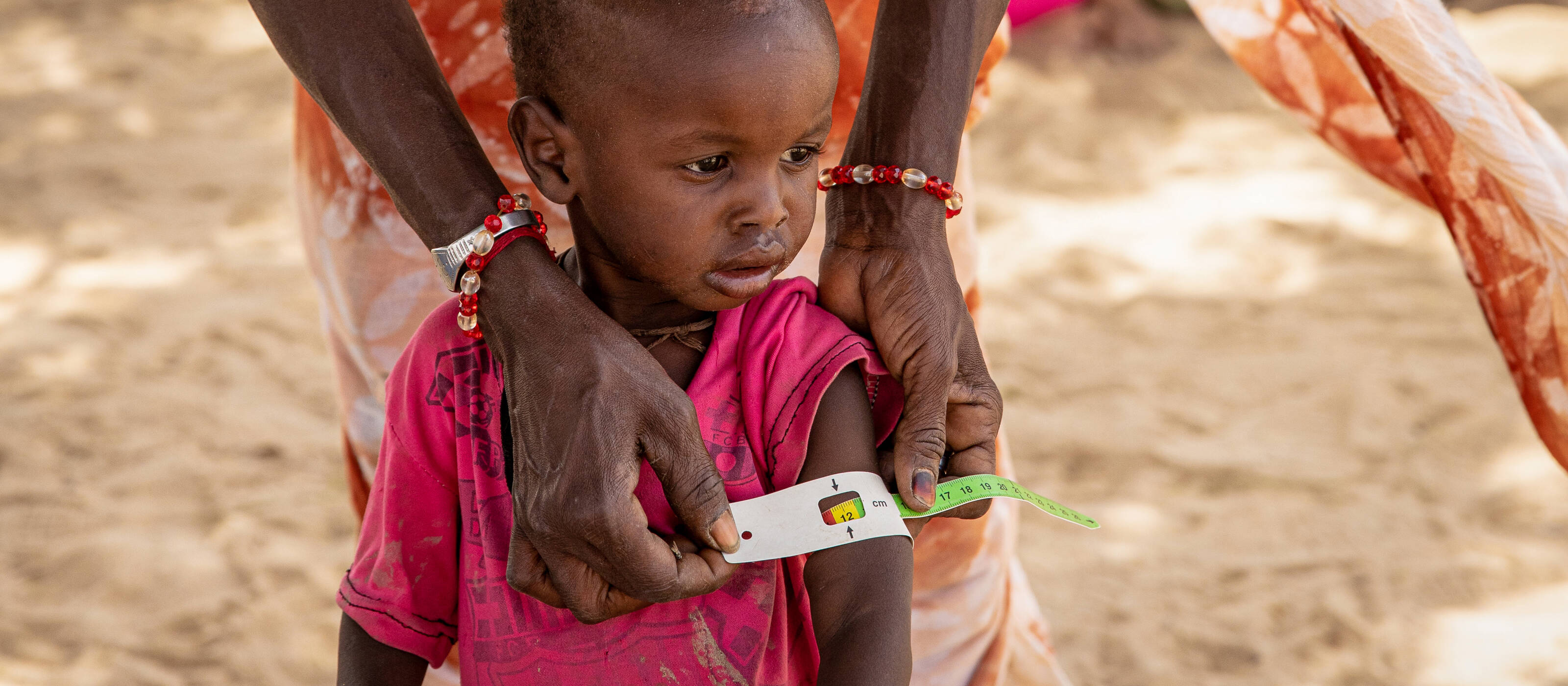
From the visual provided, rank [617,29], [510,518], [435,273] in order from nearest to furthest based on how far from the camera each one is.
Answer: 1. [617,29]
2. [510,518]
3. [435,273]

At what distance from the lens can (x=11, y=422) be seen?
323cm

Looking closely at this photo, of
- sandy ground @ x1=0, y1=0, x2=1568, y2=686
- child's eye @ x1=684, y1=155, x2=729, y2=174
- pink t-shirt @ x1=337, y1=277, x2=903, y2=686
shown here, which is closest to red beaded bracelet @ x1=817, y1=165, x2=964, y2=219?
pink t-shirt @ x1=337, y1=277, x2=903, y2=686

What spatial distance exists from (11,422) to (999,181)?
3.20m

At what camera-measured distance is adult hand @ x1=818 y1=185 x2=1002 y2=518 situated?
135 centimetres

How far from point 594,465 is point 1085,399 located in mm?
2499

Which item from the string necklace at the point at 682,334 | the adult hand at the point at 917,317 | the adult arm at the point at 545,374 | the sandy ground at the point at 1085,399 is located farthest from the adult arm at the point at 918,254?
the sandy ground at the point at 1085,399

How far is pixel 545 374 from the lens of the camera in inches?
48.4

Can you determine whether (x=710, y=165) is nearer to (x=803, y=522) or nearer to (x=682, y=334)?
(x=682, y=334)

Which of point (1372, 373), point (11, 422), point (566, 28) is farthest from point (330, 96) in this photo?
point (1372, 373)

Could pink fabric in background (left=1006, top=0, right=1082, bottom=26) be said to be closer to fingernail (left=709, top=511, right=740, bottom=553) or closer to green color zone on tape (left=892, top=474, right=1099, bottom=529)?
green color zone on tape (left=892, top=474, right=1099, bottom=529)

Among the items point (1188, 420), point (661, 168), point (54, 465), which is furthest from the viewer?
point (1188, 420)

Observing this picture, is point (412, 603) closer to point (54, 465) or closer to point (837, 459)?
point (837, 459)

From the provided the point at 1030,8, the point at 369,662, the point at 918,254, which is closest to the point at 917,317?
the point at 918,254

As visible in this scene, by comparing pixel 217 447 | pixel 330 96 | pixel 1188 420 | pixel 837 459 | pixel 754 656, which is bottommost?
pixel 1188 420
